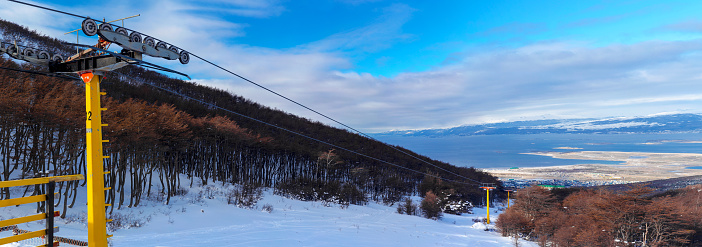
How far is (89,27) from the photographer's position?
18.1 ft

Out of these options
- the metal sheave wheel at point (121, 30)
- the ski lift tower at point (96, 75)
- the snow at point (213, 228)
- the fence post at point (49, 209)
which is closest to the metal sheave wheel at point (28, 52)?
the ski lift tower at point (96, 75)

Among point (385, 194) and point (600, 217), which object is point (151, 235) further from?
point (385, 194)

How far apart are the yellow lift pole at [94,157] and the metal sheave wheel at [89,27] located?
2.67ft

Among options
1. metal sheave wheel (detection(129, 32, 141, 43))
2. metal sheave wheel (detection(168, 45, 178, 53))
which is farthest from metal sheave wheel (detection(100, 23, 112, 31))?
metal sheave wheel (detection(168, 45, 178, 53))

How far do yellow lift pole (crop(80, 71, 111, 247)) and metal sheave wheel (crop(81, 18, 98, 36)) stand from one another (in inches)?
32.1

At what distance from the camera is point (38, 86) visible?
16031 millimetres

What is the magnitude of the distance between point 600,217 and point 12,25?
83.1 meters

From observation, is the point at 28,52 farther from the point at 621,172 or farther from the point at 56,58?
the point at 621,172

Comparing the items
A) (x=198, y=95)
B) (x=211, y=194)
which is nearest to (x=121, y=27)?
(x=211, y=194)

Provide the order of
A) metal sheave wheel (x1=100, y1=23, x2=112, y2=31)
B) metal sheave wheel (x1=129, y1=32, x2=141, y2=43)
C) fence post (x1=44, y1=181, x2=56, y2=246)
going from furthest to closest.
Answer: metal sheave wheel (x1=129, y1=32, x2=141, y2=43), metal sheave wheel (x1=100, y1=23, x2=112, y2=31), fence post (x1=44, y1=181, x2=56, y2=246)

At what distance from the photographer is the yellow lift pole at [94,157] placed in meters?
5.76

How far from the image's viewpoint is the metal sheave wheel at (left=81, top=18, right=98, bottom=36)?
17.8ft

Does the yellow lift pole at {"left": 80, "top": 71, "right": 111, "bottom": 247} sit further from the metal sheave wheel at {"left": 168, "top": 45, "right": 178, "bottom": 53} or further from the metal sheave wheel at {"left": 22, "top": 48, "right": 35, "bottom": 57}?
the metal sheave wheel at {"left": 22, "top": 48, "right": 35, "bottom": 57}

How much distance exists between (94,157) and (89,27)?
2.41m
